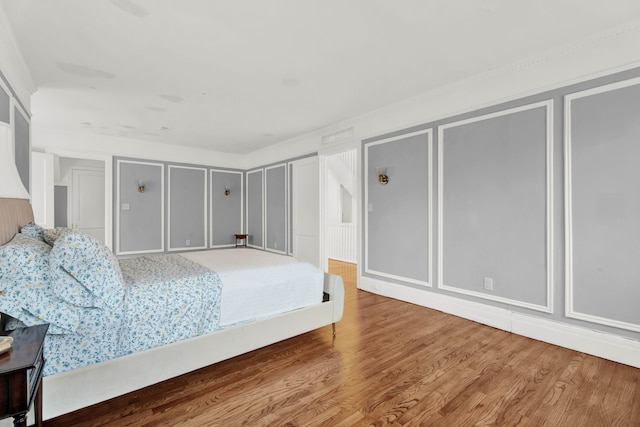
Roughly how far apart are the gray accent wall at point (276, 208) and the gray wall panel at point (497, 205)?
11.2 ft

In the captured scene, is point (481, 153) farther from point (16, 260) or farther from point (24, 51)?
point (24, 51)

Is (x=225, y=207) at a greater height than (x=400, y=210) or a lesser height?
greater

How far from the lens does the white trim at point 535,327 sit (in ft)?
7.65

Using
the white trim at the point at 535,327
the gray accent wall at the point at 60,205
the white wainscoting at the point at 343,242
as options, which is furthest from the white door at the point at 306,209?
the gray accent wall at the point at 60,205

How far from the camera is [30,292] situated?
5.10 ft

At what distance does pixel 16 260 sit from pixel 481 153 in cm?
374

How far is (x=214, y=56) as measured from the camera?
274 cm

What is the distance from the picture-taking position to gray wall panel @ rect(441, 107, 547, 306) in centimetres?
279

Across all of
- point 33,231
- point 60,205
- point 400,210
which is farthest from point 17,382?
point 60,205

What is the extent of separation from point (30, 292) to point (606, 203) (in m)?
3.91

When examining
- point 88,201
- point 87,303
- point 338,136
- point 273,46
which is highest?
point 273,46

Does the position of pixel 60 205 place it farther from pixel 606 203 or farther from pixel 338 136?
pixel 606 203

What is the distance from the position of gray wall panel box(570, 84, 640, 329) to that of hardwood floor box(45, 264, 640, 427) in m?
0.51

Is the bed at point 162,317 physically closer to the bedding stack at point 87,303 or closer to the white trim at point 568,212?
the bedding stack at point 87,303
